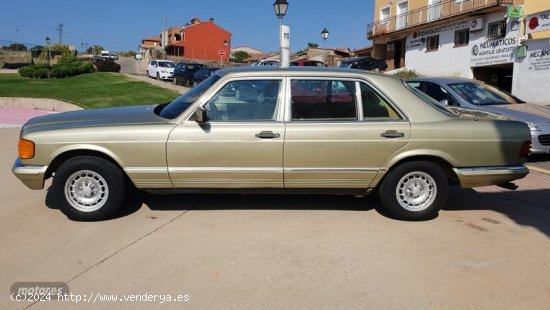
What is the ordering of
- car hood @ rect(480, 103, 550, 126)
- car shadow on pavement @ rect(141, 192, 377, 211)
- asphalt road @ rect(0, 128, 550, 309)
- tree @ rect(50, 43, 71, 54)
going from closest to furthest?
asphalt road @ rect(0, 128, 550, 309) < car shadow on pavement @ rect(141, 192, 377, 211) < car hood @ rect(480, 103, 550, 126) < tree @ rect(50, 43, 71, 54)

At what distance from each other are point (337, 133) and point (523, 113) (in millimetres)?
5316

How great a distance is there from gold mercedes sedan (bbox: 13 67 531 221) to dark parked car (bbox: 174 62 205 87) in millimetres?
21525

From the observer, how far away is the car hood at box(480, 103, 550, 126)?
824 cm

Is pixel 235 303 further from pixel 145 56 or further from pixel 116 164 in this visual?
pixel 145 56

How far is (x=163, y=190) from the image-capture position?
4.87 metres

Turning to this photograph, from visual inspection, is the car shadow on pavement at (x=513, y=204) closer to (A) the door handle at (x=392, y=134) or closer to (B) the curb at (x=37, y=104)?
(A) the door handle at (x=392, y=134)

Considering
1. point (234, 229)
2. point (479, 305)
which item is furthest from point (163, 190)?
point (479, 305)

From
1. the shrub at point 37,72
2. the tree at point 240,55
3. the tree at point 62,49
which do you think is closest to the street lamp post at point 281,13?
the shrub at point 37,72

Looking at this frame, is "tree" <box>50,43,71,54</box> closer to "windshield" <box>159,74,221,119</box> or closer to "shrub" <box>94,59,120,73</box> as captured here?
"shrub" <box>94,59,120,73</box>

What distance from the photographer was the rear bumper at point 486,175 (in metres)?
4.90

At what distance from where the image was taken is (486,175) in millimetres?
4918

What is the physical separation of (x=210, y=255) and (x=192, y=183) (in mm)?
968

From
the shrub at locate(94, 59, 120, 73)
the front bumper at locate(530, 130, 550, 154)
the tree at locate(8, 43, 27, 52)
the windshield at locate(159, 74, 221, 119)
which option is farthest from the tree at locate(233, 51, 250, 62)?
the windshield at locate(159, 74, 221, 119)

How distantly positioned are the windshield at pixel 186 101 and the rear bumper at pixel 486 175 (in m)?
2.65
